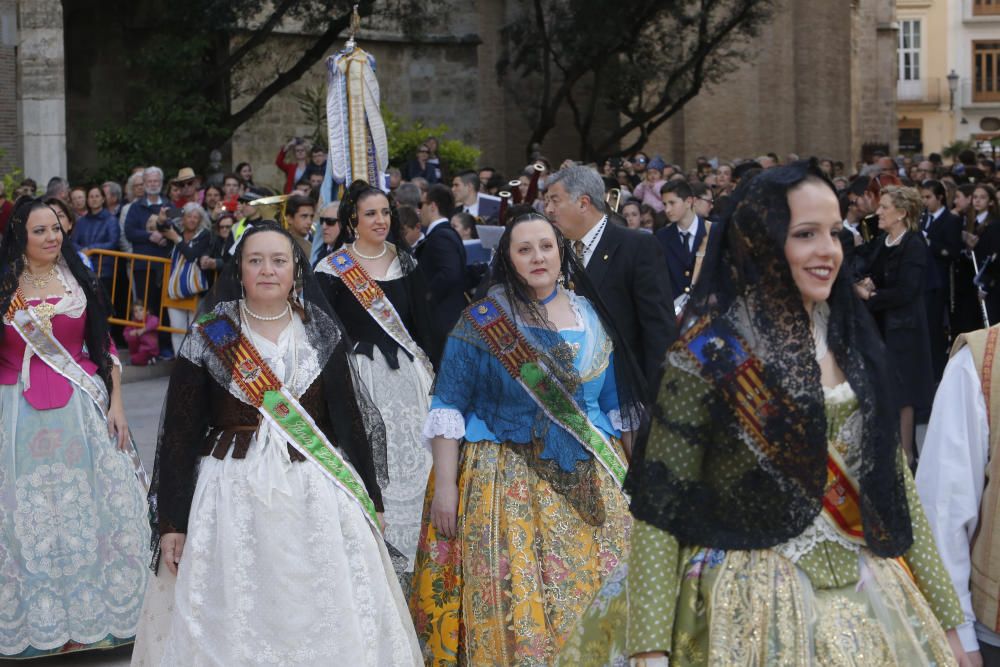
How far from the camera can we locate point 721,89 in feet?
113

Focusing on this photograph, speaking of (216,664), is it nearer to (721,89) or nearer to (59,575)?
(59,575)

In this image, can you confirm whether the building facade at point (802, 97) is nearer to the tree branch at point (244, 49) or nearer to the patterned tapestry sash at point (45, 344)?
the tree branch at point (244, 49)

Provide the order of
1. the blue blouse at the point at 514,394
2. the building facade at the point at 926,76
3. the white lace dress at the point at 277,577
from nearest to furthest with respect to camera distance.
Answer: the white lace dress at the point at 277,577
the blue blouse at the point at 514,394
the building facade at the point at 926,76

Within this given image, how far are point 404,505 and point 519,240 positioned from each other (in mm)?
2597

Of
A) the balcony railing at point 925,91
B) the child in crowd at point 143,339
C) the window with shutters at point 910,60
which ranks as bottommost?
the child in crowd at point 143,339

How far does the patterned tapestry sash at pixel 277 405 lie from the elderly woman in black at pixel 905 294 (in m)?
6.03

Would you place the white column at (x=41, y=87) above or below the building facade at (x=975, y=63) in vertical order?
below

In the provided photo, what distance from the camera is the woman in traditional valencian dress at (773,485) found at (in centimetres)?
340

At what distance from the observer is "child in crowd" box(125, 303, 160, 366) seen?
51.1 feet

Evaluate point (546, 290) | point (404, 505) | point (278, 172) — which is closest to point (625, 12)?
point (278, 172)

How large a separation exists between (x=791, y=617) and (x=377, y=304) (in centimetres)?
527

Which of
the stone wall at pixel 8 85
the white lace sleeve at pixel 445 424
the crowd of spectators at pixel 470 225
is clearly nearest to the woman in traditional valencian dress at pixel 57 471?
the crowd of spectators at pixel 470 225

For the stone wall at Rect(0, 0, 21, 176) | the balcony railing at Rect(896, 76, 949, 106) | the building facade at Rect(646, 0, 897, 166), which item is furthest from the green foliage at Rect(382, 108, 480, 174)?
the balcony railing at Rect(896, 76, 949, 106)

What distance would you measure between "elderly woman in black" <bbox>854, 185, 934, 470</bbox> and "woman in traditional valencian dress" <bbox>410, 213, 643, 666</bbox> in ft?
17.3
